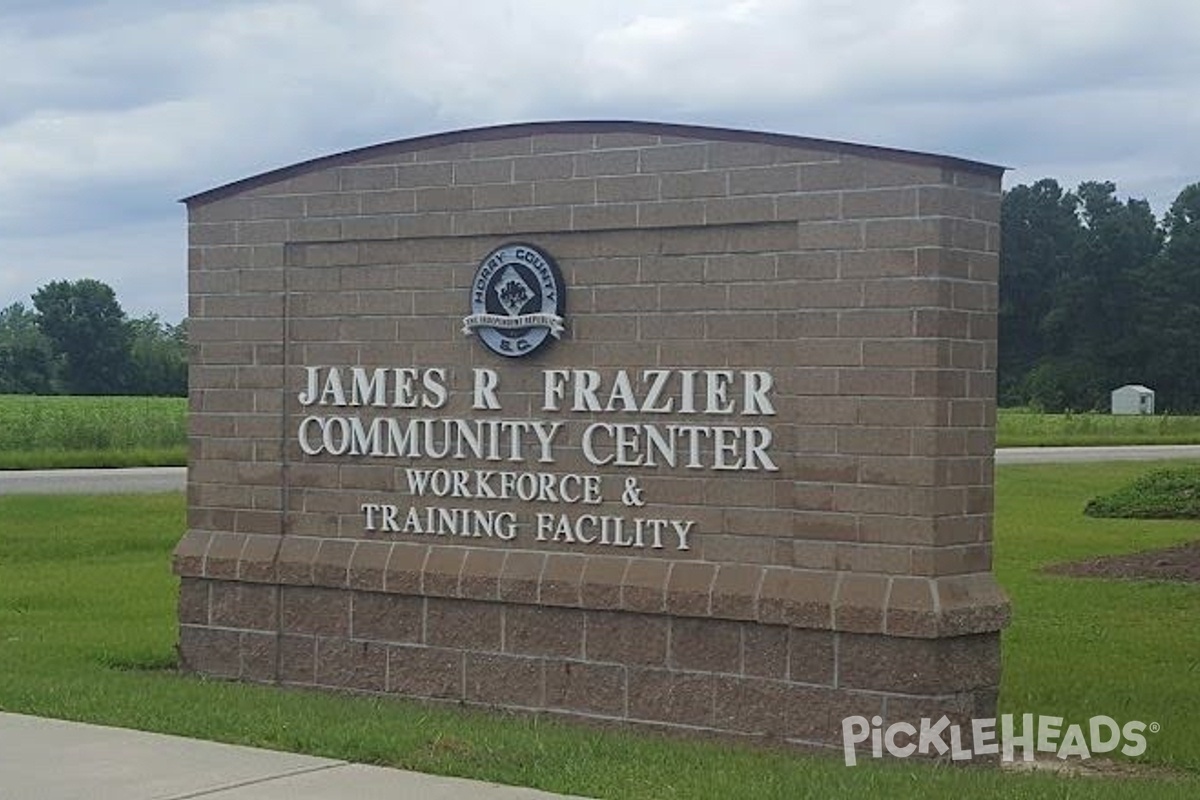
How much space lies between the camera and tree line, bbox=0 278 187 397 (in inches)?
3182

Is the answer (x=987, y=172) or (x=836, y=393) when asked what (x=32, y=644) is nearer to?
(x=836, y=393)

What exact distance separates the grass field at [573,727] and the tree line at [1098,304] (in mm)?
62863

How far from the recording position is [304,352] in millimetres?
10359

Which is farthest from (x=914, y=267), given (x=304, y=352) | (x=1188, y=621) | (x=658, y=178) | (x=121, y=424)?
(x=121, y=424)

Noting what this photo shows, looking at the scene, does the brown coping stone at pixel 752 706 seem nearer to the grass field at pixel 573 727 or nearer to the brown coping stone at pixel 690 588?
the grass field at pixel 573 727

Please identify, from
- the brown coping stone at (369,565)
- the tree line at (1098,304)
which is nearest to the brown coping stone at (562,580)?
the brown coping stone at (369,565)

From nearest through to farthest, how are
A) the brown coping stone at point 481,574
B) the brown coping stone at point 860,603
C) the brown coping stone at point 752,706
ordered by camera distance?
the brown coping stone at point 860,603, the brown coping stone at point 752,706, the brown coping stone at point 481,574

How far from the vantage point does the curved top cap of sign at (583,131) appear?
830 cm

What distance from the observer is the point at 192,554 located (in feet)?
34.9

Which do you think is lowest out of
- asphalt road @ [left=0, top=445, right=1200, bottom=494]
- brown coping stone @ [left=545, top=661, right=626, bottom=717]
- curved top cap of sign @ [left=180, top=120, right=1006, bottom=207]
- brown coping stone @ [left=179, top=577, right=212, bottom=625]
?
asphalt road @ [left=0, top=445, right=1200, bottom=494]

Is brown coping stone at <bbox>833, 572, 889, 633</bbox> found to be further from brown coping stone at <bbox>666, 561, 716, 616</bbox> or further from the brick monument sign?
brown coping stone at <bbox>666, 561, 716, 616</bbox>

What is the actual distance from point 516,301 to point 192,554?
254 cm

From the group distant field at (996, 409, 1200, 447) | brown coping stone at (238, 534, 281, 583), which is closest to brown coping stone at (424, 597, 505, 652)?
brown coping stone at (238, 534, 281, 583)

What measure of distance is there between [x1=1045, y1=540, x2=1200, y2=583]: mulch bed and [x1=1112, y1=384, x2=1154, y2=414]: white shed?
57000 millimetres
